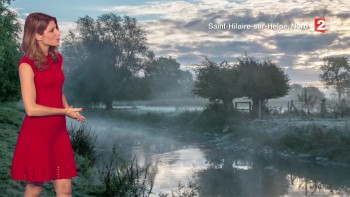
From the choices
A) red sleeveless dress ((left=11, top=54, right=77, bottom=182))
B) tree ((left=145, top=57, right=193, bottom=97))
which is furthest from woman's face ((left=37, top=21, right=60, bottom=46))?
tree ((left=145, top=57, right=193, bottom=97))

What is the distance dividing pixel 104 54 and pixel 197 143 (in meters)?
27.9

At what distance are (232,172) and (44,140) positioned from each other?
16.1 meters

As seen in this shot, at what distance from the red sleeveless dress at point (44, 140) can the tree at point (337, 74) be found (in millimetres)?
63542

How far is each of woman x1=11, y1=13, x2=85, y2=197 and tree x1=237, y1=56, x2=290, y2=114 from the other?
1293 inches

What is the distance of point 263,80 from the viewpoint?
36.4 metres

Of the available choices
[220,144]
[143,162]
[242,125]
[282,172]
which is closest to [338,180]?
[282,172]

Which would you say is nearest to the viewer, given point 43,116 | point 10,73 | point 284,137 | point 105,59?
point 43,116

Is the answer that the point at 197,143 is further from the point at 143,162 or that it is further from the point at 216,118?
the point at 143,162

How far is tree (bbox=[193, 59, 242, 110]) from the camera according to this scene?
125 feet

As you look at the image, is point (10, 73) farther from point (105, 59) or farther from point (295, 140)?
point (105, 59)

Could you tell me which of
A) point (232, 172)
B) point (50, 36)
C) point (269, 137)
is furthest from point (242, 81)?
point (50, 36)

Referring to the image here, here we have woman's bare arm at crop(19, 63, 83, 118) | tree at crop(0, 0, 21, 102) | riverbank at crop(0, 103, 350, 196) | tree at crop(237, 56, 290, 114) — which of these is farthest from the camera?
tree at crop(237, 56, 290, 114)

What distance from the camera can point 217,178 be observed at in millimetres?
18219

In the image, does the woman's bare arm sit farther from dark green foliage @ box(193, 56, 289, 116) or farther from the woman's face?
dark green foliage @ box(193, 56, 289, 116)
